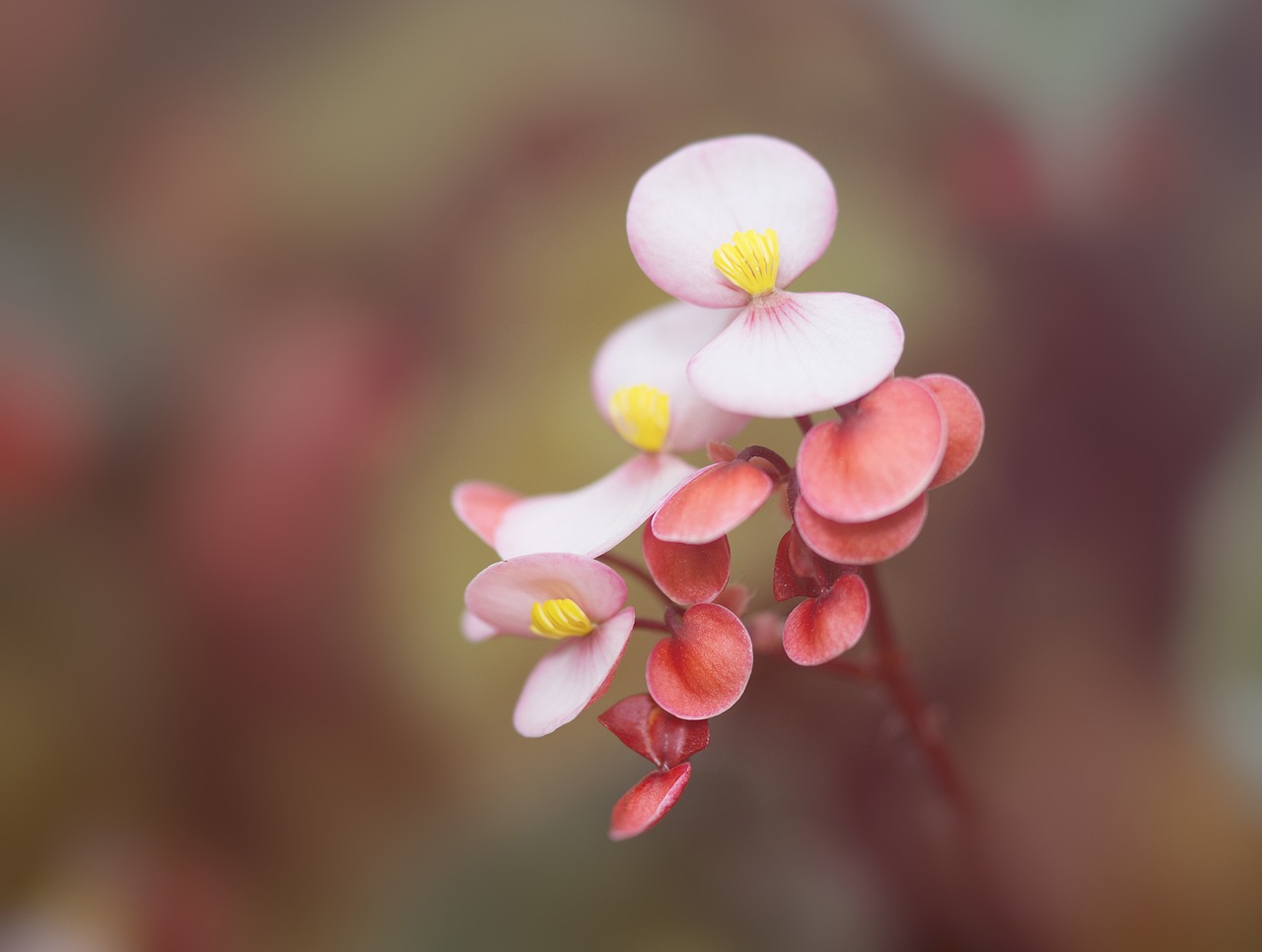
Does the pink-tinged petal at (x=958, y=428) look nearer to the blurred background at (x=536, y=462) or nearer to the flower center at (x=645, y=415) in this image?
the flower center at (x=645, y=415)

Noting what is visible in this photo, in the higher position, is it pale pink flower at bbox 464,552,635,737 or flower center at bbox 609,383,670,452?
flower center at bbox 609,383,670,452

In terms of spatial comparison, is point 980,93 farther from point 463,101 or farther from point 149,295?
point 149,295

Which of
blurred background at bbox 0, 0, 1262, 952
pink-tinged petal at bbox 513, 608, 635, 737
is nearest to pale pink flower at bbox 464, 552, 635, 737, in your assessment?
pink-tinged petal at bbox 513, 608, 635, 737

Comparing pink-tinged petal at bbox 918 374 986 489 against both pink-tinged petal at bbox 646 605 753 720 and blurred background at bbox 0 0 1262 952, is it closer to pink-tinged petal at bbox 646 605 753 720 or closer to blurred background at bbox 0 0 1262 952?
pink-tinged petal at bbox 646 605 753 720

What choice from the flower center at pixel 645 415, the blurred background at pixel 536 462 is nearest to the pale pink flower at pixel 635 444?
the flower center at pixel 645 415

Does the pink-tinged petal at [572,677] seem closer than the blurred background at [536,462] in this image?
Yes

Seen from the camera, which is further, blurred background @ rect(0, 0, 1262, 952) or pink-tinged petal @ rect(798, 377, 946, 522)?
blurred background @ rect(0, 0, 1262, 952)
